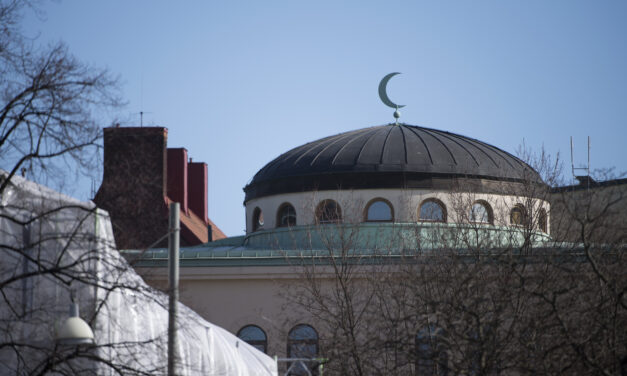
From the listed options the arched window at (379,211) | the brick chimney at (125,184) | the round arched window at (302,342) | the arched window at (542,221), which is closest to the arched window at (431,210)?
the arched window at (379,211)

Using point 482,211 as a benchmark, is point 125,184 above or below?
below

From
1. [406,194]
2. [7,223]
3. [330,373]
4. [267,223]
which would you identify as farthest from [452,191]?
[7,223]

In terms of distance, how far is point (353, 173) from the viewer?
4050 centimetres

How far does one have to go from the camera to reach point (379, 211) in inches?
1596

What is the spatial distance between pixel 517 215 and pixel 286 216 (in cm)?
828

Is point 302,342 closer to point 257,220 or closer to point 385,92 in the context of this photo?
point 257,220

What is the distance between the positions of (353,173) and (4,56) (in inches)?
902

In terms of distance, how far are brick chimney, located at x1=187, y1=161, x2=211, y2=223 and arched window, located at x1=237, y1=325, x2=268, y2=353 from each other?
22.1m

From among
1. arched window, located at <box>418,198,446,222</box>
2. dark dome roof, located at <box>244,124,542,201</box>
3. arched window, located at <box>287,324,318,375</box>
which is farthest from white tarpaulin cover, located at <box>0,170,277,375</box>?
arched window, located at <box>418,198,446,222</box>

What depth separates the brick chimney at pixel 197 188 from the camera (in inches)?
2378

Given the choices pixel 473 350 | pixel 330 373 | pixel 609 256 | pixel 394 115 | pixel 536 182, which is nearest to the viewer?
pixel 473 350

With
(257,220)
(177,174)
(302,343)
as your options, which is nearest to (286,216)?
(257,220)

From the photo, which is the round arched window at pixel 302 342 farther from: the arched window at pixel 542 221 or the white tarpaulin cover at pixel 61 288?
the white tarpaulin cover at pixel 61 288

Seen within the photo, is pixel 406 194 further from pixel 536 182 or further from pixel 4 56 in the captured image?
pixel 4 56
